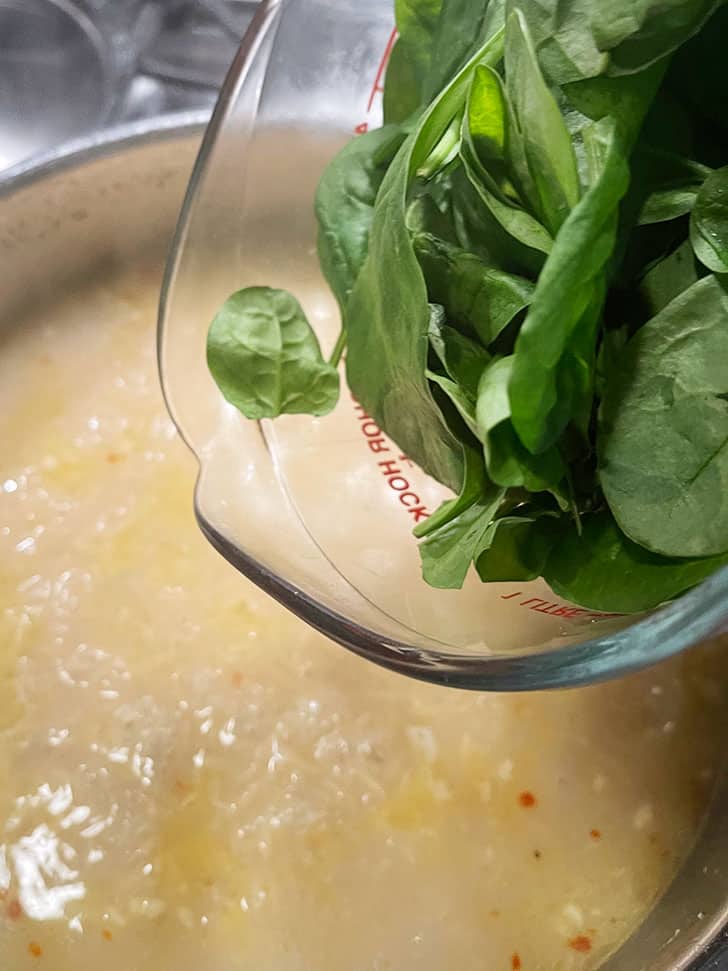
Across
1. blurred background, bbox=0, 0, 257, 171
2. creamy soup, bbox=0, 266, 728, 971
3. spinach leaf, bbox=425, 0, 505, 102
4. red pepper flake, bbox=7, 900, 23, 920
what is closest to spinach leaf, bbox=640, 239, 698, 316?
spinach leaf, bbox=425, 0, 505, 102

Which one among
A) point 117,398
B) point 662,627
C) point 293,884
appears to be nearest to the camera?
point 662,627

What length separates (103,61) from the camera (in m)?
0.98

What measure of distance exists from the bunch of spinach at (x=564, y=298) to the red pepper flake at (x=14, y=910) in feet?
1.13

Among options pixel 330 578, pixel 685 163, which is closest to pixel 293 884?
pixel 330 578

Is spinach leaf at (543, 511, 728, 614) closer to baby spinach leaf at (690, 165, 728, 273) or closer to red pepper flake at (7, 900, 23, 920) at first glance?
baby spinach leaf at (690, 165, 728, 273)

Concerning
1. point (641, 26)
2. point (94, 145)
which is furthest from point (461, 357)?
point (94, 145)

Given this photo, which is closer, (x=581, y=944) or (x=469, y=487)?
(x=469, y=487)

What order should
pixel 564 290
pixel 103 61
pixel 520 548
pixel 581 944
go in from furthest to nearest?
pixel 103 61 < pixel 581 944 < pixel 520 548 < pixel 564 290

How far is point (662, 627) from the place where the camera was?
0.32 m

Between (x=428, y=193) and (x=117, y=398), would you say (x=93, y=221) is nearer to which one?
(x=117, y=398)

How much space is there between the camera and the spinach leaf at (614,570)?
35 cm

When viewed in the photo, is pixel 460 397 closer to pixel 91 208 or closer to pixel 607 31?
pixel 607 31

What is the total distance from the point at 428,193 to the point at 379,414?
0.10 m

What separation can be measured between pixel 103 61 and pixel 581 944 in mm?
904
